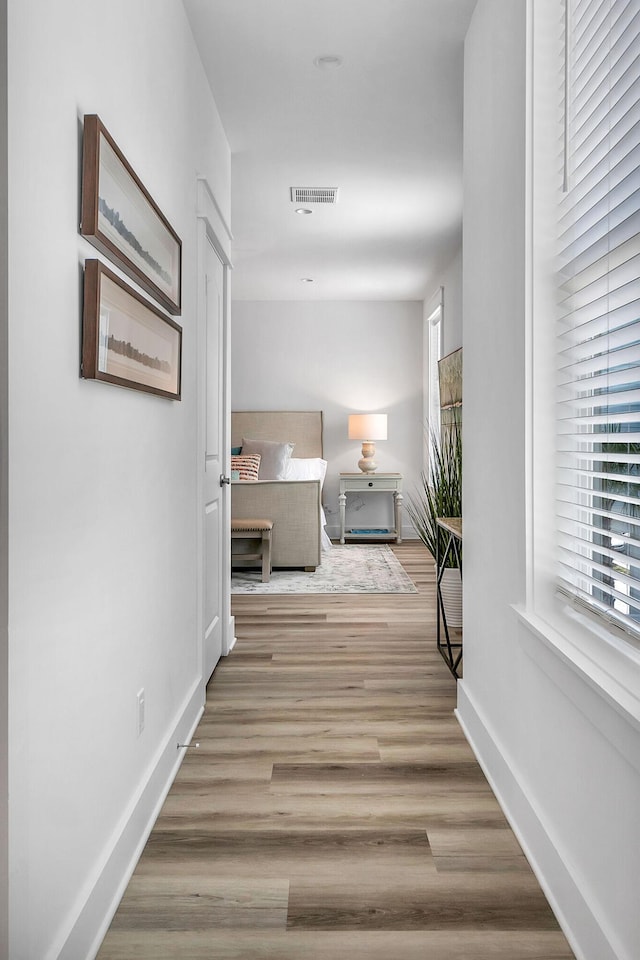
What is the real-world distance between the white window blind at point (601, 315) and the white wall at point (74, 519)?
110 centimetres

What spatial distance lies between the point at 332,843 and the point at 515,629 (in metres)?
0.77

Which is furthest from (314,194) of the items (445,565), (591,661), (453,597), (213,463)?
→ (591,661)

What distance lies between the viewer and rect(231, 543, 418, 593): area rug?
5.21 meters

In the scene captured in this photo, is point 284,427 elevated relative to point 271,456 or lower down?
elevated

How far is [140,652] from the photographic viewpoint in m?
1.96

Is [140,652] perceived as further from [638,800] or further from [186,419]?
[638,800]

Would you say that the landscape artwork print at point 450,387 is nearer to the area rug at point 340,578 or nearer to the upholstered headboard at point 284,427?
the area rug at point 340,578

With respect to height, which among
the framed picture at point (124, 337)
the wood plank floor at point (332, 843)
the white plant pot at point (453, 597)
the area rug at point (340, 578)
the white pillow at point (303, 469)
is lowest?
the wood plank floor at point (332, 843)

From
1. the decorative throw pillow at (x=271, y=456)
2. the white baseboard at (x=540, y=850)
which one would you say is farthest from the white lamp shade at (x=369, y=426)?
the white baseboard at (x=540, y=850)

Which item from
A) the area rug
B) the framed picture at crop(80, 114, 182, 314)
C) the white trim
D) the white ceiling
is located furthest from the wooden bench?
the framed picture at crop(80, 114, 182, 314)

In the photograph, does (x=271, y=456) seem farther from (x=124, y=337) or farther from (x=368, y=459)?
(x=124, y=337)

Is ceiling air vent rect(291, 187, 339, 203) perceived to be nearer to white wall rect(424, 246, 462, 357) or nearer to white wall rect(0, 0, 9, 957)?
white wall rect(424, 246, 462, 357)

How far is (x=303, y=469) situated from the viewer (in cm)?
→ 740

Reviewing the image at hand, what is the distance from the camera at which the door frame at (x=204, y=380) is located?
9.48ft
